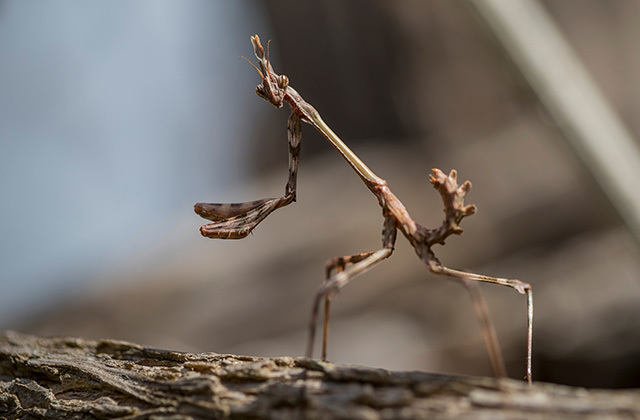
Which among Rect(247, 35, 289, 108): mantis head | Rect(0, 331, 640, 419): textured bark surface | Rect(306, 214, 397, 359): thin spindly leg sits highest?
Rect(247, 35, 289, 108): mantis head

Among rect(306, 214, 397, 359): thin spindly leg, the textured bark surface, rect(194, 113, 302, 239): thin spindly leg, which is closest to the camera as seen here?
the textured bark surface

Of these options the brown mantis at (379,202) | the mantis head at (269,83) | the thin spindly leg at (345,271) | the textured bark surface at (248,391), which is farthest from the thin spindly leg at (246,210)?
the textured bark surface at (248,391)

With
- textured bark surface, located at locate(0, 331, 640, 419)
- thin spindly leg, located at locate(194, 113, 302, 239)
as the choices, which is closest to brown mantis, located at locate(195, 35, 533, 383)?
thin spindly leg, located at locate(194, 113, 302, 239)

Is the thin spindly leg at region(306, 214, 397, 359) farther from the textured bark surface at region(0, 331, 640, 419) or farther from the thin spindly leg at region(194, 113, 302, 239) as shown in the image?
the thin spindly leg at region(194, 113, 302, 239)

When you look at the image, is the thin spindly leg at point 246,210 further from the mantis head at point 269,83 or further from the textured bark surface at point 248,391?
the textured bark surface at point 248,391

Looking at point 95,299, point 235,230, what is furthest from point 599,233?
point 95,299

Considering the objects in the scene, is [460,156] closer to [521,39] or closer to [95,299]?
[521,39]

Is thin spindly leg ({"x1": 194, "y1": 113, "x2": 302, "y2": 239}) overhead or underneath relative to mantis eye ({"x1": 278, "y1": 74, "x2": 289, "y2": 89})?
underneath
